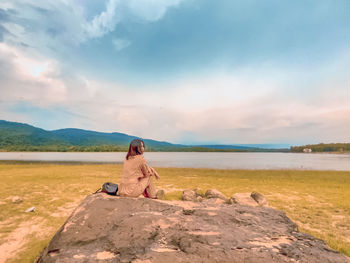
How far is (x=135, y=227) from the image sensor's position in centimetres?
484

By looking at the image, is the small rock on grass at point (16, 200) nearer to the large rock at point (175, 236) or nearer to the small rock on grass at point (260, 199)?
the large rock at point (175, 236)

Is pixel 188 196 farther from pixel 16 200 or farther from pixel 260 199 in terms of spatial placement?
pixel 16 200

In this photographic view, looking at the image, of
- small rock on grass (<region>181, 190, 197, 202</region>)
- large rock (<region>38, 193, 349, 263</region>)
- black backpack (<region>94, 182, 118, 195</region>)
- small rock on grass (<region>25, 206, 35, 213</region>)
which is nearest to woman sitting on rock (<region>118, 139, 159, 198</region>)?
black backpack (<region>94, 182, 118, 195</region>)

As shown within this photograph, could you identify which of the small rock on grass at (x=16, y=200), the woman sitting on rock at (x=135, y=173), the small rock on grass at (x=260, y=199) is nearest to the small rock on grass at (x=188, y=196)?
the small rock on grass at (x=260, y=199)

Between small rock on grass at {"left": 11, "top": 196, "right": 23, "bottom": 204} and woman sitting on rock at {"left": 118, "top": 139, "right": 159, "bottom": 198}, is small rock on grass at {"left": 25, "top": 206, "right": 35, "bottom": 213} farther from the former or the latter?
woman sitting on rock at {"left": 118, "top": 139, "right": 159, "bottom": 198}

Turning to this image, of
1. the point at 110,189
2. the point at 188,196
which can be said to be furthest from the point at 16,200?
the point at 188,196

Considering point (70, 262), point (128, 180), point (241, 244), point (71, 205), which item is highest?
point (128, 180)

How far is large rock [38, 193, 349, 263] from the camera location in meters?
3.81

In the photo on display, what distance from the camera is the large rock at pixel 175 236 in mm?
3811

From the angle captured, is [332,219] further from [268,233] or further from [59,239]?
[59,239]

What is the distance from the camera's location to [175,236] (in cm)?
443

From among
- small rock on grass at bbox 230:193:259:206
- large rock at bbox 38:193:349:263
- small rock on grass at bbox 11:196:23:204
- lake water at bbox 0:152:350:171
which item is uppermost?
large rock at bbox 38:193:349:263

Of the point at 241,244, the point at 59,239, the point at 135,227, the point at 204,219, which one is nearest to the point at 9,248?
the point at 59,239

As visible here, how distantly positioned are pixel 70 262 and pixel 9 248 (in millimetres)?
4050
